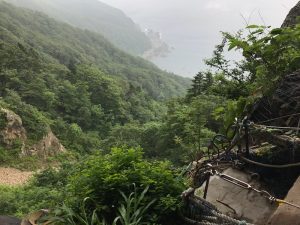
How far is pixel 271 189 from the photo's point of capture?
9.82 feet

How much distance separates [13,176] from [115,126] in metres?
13.7

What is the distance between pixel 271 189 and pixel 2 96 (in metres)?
27.3

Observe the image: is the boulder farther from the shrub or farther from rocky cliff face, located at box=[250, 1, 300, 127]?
rocky cliff face, located at box=[250, 1, 300, 127]

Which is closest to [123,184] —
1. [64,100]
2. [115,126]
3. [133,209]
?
[133,209]

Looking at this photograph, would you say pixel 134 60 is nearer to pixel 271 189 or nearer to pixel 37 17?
pixel 37 17

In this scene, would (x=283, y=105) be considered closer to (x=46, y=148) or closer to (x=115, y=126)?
(x=46, y=148)

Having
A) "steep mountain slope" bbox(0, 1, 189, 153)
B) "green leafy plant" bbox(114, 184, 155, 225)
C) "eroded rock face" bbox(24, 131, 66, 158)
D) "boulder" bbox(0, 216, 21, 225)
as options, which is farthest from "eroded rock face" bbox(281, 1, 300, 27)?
"eroded rock face" bbox(24, 131, 66, 158)

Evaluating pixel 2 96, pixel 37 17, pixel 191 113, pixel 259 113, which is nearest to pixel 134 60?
pixel 37 17

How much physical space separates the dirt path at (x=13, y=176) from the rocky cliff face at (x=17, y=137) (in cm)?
173

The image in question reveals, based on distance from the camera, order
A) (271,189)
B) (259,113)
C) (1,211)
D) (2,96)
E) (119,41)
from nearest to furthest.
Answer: (271,189) < (259,113) < (1,211) < (2,96) < (119,41)

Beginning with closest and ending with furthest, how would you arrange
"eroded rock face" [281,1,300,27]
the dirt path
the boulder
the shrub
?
the shrub → the boulder → "eroded rock face" [281,1,300,27] → the dirt path

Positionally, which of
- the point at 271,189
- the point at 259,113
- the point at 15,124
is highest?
the point at 259,113

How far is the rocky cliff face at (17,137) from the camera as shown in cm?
2258

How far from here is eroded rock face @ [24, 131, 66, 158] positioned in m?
23.7
